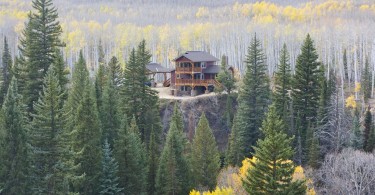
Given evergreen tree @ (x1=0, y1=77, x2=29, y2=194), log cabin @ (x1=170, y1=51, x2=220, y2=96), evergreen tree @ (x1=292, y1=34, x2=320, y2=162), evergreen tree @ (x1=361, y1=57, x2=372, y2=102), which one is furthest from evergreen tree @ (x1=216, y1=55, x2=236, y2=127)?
evergreen tree @ (x1=0, y1=77, x2=29, y2=194)

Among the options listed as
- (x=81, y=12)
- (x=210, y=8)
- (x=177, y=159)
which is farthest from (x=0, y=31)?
(x=177, y=159)

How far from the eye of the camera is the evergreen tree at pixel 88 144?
3342 cm

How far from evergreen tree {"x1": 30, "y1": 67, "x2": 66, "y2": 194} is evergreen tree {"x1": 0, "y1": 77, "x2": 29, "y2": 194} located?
1.75 ft

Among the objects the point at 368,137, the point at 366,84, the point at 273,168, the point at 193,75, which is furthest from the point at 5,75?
the point at 366,84

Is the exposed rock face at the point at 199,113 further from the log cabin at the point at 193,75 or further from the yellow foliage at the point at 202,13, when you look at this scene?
the yellow foliage at the point at 202,13

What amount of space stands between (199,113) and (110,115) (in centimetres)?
2352

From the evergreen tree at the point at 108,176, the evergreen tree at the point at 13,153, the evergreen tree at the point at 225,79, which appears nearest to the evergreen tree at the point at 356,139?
the evergreen tree at the point at 108,176

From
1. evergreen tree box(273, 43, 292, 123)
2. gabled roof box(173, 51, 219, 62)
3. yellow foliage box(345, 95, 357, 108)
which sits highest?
gabled roof box(173, 51, 219, 62)

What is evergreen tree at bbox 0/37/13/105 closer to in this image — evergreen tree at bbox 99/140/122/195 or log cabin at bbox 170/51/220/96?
evergreen tree at bbox 99/140/122/195

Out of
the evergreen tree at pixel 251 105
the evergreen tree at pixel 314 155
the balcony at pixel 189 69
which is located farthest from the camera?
the balcony at pixel 189 69

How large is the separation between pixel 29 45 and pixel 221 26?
77.5m

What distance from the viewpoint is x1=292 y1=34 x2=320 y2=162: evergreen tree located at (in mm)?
51312

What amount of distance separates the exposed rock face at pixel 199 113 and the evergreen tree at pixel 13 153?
34.1 meters

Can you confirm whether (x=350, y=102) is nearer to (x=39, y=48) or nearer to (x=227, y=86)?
(x=227, y=86)
